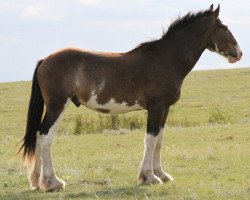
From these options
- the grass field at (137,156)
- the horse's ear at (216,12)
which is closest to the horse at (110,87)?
the horse's ear at (216,12)

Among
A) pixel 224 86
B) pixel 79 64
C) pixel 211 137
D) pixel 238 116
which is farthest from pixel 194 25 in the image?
pixel 224 86

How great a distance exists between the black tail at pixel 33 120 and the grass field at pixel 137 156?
64 cm

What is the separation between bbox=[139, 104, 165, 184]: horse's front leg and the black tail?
205 centimetres

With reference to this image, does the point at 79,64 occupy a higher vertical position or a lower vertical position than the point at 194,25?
lower

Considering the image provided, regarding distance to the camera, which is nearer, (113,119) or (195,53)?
(195,53)

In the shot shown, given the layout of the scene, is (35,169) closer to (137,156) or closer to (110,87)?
(110,87)

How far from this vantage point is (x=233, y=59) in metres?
11.0

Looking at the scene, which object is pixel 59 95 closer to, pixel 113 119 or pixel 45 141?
pixel 45 141

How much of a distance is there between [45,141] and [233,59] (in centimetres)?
396

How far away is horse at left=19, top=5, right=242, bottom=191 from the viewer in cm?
1014

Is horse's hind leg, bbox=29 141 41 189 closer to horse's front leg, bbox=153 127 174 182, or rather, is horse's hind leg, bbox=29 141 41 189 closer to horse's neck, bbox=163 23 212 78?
horse's front leg, bbox=153 127 174 182

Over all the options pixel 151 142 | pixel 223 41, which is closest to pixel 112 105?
pixel 151 142

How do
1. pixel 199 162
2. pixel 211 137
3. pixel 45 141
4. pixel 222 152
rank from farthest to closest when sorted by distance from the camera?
pixel 211 137 < pixel 222 152 < pixel 199 162 < pixel 45 141

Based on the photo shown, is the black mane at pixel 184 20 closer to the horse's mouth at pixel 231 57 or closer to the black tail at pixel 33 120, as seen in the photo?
the horse's mouth at pixel 231 57
